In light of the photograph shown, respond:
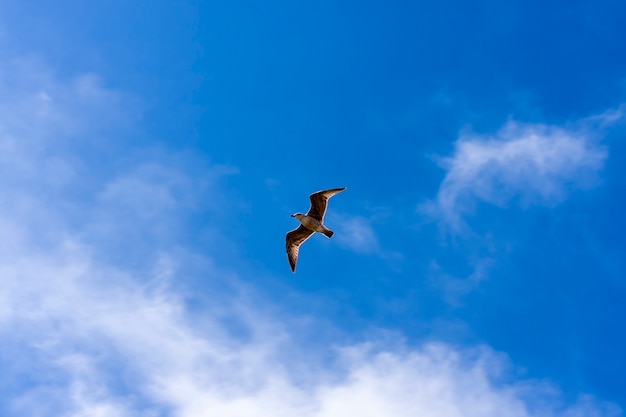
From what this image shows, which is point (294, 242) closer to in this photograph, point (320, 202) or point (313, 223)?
point (313, 223)

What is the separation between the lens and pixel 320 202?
1581 inches

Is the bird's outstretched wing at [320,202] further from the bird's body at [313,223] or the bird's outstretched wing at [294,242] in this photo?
the bird's outstretched wing at [294,242]

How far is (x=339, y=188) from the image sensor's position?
38.9 m

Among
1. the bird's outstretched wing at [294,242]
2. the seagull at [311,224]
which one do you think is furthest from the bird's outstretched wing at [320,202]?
the bird's outstretched wing at [294,242]

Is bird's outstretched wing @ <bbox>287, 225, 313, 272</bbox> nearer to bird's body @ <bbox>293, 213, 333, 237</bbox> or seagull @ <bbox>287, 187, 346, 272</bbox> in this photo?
seagull @ <bbox>287, 187, 346, 272</bbox>

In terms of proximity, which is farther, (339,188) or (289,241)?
(289,241)

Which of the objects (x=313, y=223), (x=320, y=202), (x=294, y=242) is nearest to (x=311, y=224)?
(x=313, y=223)

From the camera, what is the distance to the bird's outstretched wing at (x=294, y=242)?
141 feet

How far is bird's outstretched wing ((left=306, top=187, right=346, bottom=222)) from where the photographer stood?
1552 inches

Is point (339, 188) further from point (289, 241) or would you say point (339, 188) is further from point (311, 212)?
point (289, 241)

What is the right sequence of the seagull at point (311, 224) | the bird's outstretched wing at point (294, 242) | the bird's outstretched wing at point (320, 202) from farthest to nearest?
the bird's outstretched wing at point (294, 242) → the seagull at point (311, 224) → the bird's outstretched wing at point (320, 202)

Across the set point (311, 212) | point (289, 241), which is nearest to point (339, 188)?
point (311, 212)

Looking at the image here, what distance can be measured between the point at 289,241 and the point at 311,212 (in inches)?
143

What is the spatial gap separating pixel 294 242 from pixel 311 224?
10.7 feet
